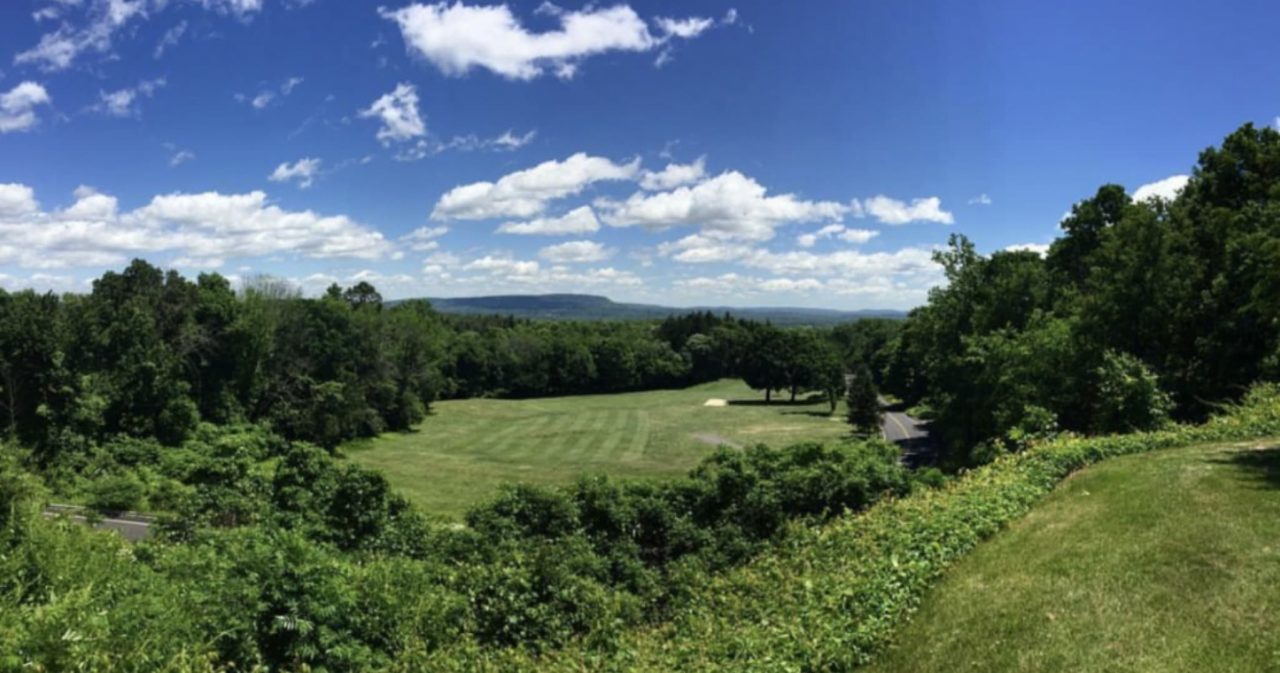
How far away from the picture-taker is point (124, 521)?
97.5 ft

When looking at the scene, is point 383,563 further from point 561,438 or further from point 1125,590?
point 561,438

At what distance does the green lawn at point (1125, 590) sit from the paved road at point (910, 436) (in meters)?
32.7

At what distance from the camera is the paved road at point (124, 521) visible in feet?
87.6

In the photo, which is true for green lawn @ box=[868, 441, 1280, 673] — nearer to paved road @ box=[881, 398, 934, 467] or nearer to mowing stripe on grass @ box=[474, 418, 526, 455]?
paved road @ box=[881, 398, 934, 467]

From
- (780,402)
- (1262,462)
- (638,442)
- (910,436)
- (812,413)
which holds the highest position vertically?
(1262,462)

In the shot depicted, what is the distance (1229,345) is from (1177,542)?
1817cm

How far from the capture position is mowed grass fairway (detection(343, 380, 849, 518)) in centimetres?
4634

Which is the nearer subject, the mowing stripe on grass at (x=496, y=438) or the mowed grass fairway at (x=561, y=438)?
the mowed grass fairway at (x=561, y=438)

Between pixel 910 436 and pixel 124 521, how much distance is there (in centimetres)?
5215

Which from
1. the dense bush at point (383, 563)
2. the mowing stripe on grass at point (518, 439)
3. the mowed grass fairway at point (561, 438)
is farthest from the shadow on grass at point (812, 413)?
the dense bush at point (383, 563)

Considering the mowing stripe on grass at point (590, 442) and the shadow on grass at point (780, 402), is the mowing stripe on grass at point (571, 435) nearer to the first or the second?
the mowing stripe on grass at point (590, 442)

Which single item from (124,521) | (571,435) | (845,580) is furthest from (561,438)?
(845,580)

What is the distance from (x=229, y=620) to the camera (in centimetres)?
1014

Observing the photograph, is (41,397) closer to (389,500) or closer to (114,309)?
(114,309)
